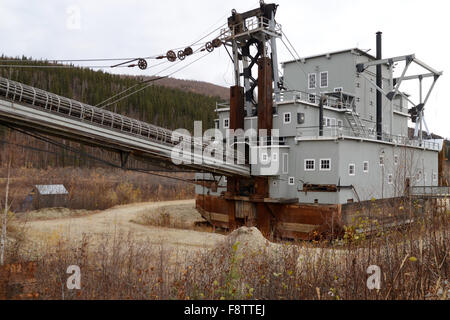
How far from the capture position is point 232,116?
21.8 metres

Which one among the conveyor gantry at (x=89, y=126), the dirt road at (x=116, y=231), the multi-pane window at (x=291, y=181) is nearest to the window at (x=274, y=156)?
the multi-pane window at (x=291, y=181)

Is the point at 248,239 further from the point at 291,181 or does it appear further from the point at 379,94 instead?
the point at 379,94

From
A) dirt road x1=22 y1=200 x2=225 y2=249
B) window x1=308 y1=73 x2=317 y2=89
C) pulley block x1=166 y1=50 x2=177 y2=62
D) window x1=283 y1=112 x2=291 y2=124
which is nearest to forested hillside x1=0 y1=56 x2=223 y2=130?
dirt road x1=22 y1=200 x2=225 y2=249

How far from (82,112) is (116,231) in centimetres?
805

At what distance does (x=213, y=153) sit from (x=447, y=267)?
42.3ft

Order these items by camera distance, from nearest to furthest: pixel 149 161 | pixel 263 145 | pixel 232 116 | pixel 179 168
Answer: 1. pixel 149 161
2. pixel 179 168
3. pixel 263 145
4. pixel 232 116

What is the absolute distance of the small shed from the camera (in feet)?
90.4

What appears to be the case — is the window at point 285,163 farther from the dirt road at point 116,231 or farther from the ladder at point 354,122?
the ladder at point 354,122

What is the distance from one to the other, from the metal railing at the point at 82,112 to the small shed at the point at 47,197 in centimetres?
1557

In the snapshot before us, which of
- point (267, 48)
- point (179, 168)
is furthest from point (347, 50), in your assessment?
point (179, 168)

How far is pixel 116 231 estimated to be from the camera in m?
19.7

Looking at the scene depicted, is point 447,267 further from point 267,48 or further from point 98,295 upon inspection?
point 267,48

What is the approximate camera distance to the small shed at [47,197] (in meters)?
27.5
